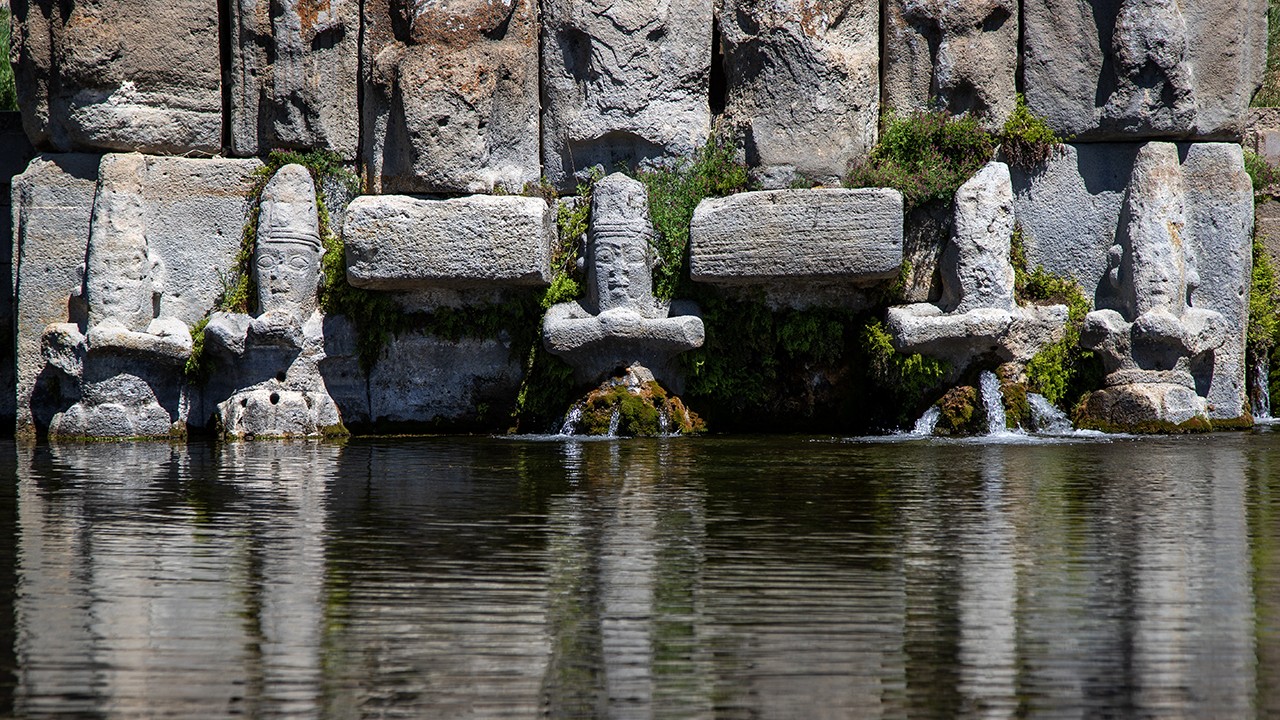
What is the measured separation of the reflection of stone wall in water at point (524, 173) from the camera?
34.0ft

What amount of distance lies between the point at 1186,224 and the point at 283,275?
6.25 metres

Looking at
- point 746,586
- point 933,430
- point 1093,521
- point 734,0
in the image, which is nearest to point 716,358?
point 933,430

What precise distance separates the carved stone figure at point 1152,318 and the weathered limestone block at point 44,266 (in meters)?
7.01

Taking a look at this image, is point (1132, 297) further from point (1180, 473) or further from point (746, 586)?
point (746, 586)

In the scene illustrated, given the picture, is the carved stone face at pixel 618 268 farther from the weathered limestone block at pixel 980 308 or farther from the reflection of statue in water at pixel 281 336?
the reflection of statue in water at pixel 281 336

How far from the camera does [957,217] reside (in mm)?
→ 10539

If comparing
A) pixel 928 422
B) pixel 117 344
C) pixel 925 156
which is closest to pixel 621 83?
pixel 925 156

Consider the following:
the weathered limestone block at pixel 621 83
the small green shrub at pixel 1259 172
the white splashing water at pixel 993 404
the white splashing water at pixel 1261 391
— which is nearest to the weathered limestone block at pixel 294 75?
the weathered limestone block at pixel 621 83

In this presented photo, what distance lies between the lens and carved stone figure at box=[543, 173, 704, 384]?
10266mm

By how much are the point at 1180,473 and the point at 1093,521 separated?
1.96 metres

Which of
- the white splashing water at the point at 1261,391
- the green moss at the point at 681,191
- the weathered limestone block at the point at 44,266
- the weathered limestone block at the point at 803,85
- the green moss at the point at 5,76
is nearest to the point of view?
the weathered limestone block at the point at 44,266

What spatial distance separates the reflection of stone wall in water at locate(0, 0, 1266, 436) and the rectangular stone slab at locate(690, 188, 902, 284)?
0.7 inches

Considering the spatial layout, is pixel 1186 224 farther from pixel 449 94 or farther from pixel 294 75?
pixel 294 75

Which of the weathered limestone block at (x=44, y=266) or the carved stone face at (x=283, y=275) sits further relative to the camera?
the weathered limestone block at (x=44, y=266)
